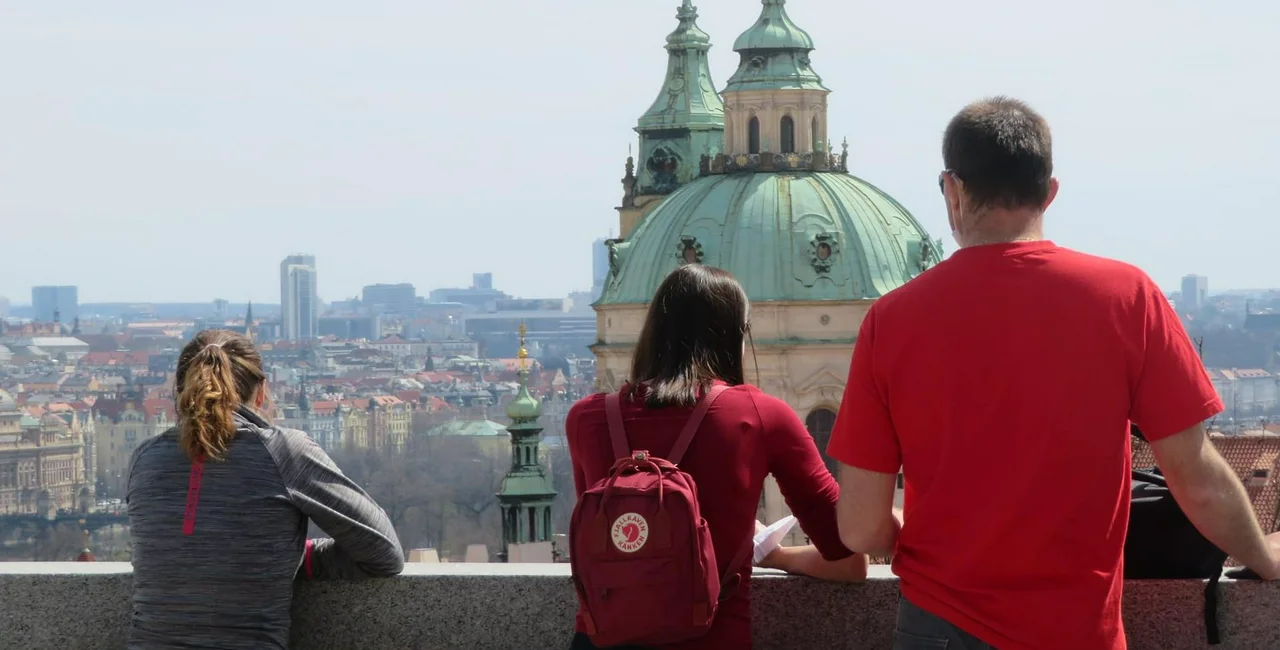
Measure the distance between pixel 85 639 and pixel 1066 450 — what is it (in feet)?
8.74

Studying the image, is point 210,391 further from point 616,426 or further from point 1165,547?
point 1165,547

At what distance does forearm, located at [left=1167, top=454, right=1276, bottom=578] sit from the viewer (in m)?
4.89

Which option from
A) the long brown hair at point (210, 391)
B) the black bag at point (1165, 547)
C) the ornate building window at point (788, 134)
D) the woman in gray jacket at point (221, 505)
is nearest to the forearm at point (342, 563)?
the woman in gray jacket at point (221, 505)

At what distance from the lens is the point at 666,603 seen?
496 cm

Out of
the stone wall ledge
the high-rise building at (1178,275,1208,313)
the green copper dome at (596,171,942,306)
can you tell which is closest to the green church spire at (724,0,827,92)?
the green copper dome at (596,171,942,306)

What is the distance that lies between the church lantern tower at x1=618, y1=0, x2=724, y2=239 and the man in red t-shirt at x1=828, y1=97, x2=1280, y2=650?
52.2m

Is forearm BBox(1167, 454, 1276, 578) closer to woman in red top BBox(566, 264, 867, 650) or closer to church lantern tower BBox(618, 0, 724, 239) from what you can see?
woman in red top BBox(566, 264, 867, 650)

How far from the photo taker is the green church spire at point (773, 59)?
165 ft

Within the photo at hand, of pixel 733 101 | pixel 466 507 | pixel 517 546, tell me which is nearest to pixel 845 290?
pixel 733 101

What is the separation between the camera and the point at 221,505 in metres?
5.61

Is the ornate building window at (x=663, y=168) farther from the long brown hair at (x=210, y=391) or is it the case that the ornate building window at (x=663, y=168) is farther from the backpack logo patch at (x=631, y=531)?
the backpack logo patch at (x=631, y=531)

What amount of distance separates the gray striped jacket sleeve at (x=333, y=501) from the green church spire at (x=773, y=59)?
147ft

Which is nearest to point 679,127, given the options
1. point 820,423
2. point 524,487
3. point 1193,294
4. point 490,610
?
point 524,487

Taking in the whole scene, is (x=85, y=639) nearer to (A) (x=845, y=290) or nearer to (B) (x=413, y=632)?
(B) (x=413, y=632)
